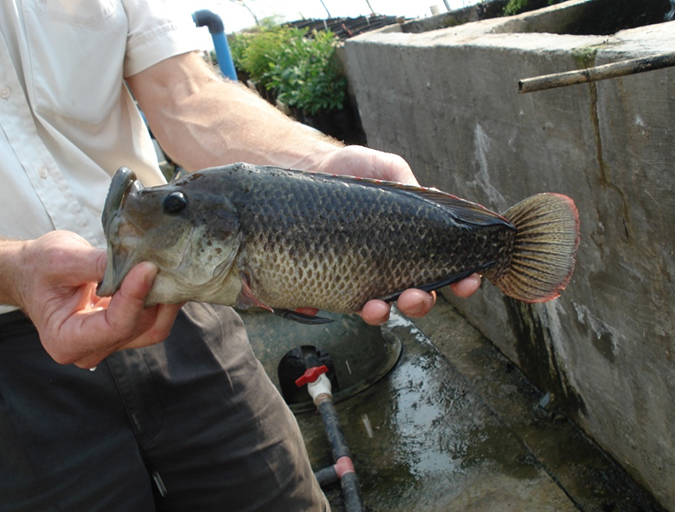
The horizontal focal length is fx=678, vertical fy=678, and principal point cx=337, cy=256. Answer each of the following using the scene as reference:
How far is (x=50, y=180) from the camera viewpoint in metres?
2.42

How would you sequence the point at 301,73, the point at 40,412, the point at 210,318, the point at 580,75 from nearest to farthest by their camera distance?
1. the point at 580,75
2. the point at 40,412
3. the point at 210,318
4. the point at 301,73

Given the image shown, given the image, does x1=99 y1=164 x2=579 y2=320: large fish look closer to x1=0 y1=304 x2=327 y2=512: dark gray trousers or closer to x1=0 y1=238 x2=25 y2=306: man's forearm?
x1=0 y1=238 x2=25 y2=306: man's forearm

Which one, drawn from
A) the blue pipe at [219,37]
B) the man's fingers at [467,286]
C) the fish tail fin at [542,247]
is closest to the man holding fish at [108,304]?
the man's fingers at [467,286]

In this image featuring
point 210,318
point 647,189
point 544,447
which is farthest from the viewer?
point 544,447

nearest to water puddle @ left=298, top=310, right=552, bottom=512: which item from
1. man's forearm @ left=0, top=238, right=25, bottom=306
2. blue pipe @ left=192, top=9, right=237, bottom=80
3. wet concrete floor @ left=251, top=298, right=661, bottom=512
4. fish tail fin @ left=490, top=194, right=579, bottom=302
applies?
wet concrete floor @ left=251, top=298, right=661, bottom=512

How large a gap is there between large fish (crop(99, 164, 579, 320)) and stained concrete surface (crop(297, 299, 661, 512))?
1721 millimetres

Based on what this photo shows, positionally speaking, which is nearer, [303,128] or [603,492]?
[303,128]

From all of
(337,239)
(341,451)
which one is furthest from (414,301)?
(341,451)

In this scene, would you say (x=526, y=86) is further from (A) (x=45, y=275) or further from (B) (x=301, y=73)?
(B) (x=301, y=73)

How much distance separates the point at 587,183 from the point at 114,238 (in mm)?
1978

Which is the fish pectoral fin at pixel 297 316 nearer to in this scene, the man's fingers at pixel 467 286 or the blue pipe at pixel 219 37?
the man's fingers at pixel 467 286

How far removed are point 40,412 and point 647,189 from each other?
7.73 ft

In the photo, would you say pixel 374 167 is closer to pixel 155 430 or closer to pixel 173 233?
pixel 173 233

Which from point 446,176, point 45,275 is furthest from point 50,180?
point 446,176
